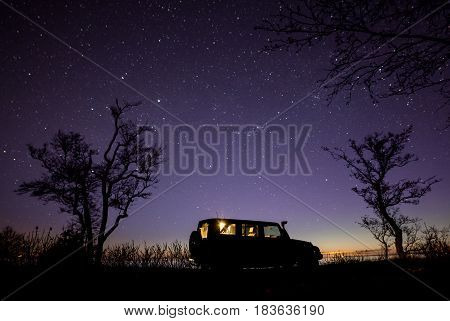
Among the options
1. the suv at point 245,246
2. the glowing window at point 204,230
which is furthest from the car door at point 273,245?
the glowing window at point 204,230

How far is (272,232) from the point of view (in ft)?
38.3

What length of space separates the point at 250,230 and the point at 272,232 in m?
0.93

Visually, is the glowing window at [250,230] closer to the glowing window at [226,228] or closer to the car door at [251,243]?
the car door at [251,243]

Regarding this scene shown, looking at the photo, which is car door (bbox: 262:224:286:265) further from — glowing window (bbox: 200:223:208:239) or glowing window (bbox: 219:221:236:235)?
glowing window (bbox: 200:223:208:239)

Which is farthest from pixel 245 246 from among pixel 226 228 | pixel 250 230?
pixel 226 228

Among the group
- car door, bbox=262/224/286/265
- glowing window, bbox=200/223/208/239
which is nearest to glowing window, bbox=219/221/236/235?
glowing window, bbox=200/223/208/239

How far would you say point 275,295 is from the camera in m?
4.84

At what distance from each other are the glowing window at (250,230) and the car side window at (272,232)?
0.42m

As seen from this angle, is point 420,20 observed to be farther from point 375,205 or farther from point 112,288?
point 375,205

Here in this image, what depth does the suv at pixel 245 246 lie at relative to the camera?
10523mm

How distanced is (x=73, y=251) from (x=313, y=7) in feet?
29.0

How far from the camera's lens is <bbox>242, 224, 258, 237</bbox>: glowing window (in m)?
11.1
